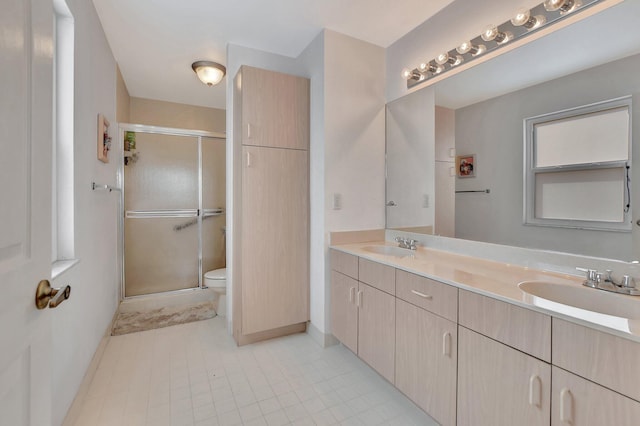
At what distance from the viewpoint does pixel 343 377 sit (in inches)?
75.9

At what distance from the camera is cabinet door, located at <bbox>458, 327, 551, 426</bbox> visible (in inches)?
39.6

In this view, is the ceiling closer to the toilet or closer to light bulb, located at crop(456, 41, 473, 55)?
light bulb, located at crop(456, 41, 473, 55)

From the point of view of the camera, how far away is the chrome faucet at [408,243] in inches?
85.1

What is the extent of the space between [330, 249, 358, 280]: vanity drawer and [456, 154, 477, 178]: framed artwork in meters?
0.91

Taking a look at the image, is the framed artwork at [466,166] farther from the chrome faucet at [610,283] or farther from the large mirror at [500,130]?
the chrome faucet at [610,283]

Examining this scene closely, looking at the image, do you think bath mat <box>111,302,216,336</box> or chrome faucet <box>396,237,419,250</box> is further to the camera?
bath mat <box>111,302,216,336</box>

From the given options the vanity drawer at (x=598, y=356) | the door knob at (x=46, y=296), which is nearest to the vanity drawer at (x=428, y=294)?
the vanity drawer at (x=598, y=356)

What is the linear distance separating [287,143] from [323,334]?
1.56m

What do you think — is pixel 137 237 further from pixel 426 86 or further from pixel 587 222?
pixel 587 222

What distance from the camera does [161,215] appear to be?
11.5ft

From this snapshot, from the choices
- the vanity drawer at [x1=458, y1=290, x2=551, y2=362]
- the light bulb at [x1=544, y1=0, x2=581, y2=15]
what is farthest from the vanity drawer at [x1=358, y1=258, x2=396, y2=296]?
the light bulb at [x1=544, y1=0, x2=581, y2=15]

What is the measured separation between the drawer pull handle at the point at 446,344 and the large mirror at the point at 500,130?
28.0 inches

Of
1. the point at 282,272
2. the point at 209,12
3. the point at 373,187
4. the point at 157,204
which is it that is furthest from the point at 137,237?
the point at 373,187

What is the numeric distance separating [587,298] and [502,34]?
56.7 inches
